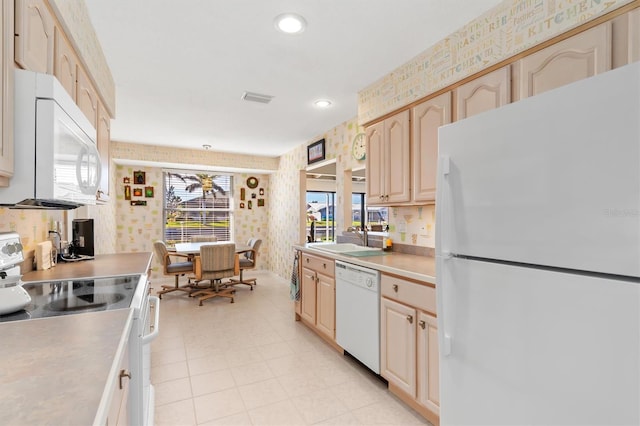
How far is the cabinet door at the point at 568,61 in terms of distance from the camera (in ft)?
4.42

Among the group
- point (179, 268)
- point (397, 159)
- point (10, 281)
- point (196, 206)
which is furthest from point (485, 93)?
point (196, 206)

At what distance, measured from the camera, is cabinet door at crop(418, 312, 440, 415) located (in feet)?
5.73

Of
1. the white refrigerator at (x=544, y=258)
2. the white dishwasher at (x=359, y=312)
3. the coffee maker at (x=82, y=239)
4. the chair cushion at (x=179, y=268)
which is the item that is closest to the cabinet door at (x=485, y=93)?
the white refrigerator at (x=544, y=258)

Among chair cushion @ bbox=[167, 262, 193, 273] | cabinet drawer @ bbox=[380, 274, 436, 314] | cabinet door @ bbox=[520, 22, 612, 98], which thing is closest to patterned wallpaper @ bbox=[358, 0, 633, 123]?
cabinet door @ bbox=[520, 22, 612, 98]

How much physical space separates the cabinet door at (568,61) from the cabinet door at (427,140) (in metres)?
0.52

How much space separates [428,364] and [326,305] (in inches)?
48.4

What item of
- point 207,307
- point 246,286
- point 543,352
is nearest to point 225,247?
point 207,307

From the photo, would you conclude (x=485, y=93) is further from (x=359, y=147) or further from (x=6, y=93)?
(x=6, y=93)

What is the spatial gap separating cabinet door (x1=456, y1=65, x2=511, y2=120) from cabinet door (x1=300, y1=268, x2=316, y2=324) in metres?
1.97

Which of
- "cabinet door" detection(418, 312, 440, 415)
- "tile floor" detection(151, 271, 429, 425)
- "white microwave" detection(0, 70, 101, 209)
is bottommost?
"tile floor" detection(151, 271, 429, 425)

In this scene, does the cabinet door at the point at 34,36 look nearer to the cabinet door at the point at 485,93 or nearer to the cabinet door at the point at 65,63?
the cabinet door at the point at 65,63

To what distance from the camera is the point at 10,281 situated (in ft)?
3.85

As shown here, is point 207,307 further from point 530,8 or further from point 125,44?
point 530,8

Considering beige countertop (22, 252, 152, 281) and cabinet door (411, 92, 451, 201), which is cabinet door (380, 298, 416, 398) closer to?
cabinet door (411, 92, 451, 201)
